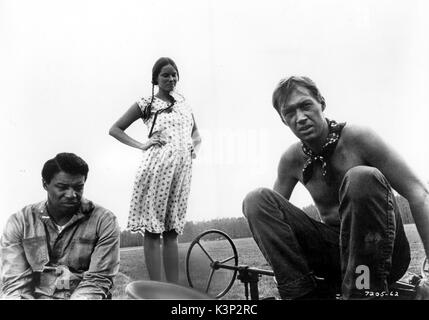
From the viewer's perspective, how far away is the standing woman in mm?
2271

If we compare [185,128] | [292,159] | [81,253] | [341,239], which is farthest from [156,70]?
[341,239]

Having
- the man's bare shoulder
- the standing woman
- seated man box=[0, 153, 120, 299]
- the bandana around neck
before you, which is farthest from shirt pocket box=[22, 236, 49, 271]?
the bandana around neck

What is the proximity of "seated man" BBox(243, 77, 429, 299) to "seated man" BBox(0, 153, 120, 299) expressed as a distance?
75cm

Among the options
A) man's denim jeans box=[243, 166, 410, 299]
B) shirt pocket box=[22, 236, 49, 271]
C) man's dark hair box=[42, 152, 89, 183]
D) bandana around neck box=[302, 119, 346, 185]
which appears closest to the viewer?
man's denim jeans box=[243, 166, 410, 299]

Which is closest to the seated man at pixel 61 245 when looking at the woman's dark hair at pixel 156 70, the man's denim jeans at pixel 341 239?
the woman's dark hair at pixel 156 70

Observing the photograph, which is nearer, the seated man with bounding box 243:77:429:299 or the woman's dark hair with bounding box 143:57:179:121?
the seated man with bounding box 243:77:429:299

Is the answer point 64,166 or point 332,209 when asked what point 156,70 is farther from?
point 332,209

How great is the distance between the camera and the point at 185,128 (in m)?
2.40

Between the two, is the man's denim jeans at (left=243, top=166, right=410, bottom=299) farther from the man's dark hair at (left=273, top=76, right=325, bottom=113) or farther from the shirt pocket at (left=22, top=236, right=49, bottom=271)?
the shirt pocket at (left=22, top=236, right=49, bottom=271)

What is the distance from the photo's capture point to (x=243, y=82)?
2453 millimetres

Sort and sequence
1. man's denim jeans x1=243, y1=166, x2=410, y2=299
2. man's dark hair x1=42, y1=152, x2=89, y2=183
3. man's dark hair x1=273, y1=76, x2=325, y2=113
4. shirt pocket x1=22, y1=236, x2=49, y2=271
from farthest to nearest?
man's dark hair x1=42, y1=152, x2=89, y2=183 < shirt pocket x1=22, y1=236, x2=49, y2=271 < man's dark hair x1=273, y1=76, x2=325, y2=113 < man's denim jeans x1=243, y1=166, x2=410, y2=299
